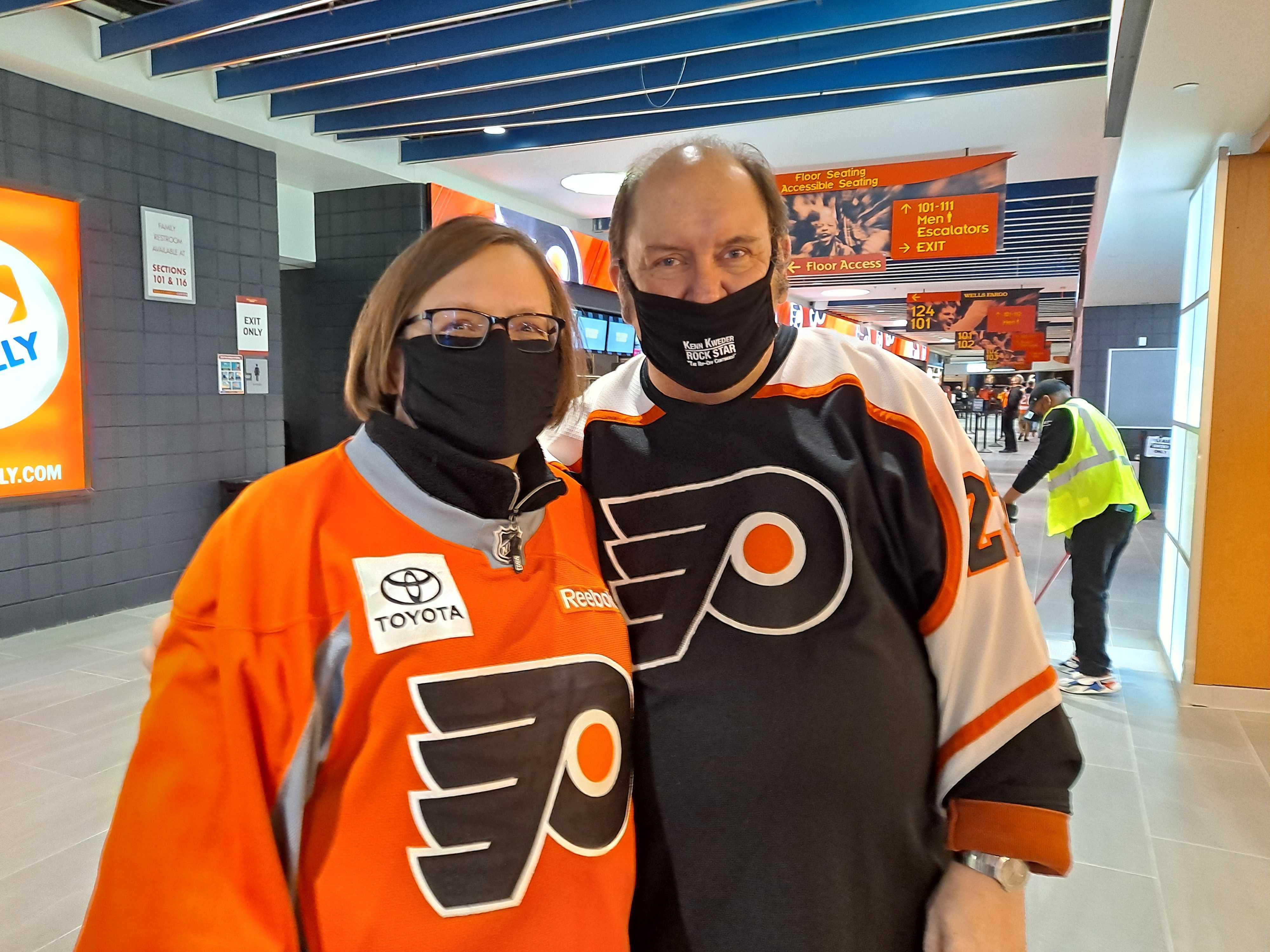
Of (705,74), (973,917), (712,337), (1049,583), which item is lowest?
(1049,583)

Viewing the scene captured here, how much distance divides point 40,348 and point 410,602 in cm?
506

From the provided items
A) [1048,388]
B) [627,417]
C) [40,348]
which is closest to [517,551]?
[627,417]

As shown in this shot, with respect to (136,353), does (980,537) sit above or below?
below

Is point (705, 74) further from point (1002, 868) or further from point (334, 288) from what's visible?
point (1002, 868)

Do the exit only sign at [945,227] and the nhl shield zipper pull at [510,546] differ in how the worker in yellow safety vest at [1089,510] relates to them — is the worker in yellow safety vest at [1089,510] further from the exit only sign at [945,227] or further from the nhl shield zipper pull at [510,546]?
the nhl shield zipper pull at [510,546]

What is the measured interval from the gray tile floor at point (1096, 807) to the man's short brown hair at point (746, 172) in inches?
83.3

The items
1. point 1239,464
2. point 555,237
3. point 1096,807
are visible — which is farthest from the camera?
point 555,237

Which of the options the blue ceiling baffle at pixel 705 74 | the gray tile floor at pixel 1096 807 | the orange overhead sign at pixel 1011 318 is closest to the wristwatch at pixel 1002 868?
the gray tile floor at pixel 1096 807

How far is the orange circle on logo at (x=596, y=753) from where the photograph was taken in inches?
39.3

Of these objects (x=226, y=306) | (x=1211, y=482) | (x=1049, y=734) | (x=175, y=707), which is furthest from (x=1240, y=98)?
(x=226, y=306)

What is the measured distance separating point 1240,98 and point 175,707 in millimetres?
4336

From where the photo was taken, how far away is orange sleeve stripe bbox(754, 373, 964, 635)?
1091mm

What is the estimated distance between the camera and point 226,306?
6.00m

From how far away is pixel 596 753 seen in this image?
1.01m
